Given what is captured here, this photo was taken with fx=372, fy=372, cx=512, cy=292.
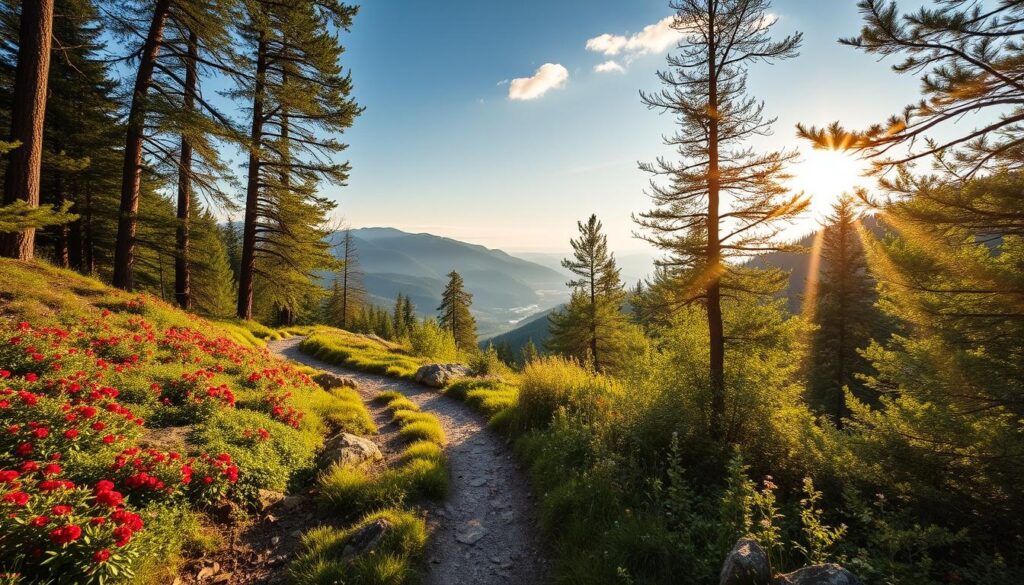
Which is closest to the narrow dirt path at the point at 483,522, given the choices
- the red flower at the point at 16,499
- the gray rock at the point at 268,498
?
the gray rock at the point at 268,498

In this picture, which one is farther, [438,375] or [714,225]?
[438,375]

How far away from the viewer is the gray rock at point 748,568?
117 inches

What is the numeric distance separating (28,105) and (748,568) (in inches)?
601

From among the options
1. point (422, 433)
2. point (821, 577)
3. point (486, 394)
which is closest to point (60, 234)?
point (422, 433)

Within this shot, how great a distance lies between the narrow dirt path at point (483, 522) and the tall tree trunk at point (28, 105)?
1010 cm

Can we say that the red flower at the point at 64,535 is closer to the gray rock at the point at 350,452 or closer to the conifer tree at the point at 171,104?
the gray rock at the point at 350,452

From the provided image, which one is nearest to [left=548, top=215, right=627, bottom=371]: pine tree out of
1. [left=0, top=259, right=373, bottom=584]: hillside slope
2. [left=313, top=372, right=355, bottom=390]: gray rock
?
[left=313, top=372, right=355, bottom=390]: gray rock

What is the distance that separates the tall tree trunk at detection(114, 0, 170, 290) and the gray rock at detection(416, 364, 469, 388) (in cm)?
938

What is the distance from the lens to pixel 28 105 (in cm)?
836

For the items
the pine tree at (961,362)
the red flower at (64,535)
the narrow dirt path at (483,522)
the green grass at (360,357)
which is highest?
the pine tree at (961,362)

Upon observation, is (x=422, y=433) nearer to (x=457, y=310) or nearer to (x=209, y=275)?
(x=209, y=275)

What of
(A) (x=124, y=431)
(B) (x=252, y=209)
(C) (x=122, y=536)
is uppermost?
(B) (x=252, y=209)

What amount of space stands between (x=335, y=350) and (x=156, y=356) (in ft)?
33.3

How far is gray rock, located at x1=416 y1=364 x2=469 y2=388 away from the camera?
13.0 metres
